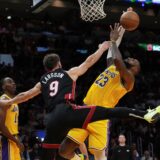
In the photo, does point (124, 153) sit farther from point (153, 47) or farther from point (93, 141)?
point (153, 47)

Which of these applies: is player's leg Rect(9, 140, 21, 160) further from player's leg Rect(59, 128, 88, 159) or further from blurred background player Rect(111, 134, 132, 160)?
blurred background player Rect(111, 134, 132, 160)

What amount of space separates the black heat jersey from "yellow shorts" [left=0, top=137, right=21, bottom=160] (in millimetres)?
1504

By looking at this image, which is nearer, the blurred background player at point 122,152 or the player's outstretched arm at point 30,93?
the player's outstretched arm at point 30,93

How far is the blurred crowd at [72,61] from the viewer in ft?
48.2

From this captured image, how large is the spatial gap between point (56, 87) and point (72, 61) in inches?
476

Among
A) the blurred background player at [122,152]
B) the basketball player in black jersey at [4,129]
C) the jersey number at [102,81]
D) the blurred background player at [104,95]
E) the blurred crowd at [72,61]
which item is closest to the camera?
the blurred background player at [104,95]

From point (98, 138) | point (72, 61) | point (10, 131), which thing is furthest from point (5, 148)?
point (72, 61)

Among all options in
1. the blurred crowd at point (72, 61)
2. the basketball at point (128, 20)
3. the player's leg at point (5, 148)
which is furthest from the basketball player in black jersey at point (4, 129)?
the blurred crowd at point (72, 61)

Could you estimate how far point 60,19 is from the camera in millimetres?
18859

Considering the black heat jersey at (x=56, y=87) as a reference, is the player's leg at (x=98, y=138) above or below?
below

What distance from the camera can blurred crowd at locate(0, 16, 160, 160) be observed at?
14695mm

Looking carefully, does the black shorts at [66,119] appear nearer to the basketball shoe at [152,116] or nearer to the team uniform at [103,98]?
the basketball shoe at [152,116]

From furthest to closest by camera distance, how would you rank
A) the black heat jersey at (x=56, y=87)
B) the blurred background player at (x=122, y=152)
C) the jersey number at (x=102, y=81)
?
the blurred background player at (x=122, y=152) → the jersey number at (x=102, y=81) → the black heat jersey at (x=56, y=87)

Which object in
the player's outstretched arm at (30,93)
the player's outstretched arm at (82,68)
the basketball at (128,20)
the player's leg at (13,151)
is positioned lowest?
the player's leg at (13,151)
